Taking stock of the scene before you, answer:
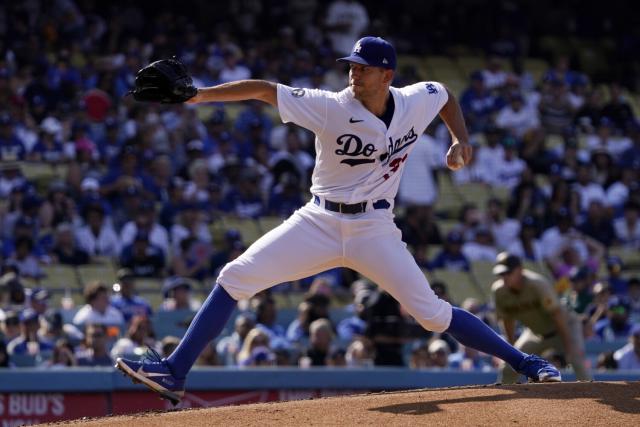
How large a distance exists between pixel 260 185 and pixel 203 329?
802cm

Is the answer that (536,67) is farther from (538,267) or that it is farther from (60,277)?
(60,277)

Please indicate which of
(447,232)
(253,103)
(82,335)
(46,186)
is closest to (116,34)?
(253,103)

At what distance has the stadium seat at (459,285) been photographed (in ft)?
42.1

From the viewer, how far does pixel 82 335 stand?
10289 millimetres

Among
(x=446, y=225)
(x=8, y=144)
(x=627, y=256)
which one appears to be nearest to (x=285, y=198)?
(x=446, y=225)

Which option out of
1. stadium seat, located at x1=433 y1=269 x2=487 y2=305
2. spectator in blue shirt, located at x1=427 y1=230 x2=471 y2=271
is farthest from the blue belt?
spectator in blue shirt, located at x1=427 y1=230 x2=471 y2=271

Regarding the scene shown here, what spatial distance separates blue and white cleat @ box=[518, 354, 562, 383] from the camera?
629 cm

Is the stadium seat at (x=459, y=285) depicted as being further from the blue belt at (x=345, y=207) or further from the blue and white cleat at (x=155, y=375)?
the blue and white cleat at (x=155, y=375)

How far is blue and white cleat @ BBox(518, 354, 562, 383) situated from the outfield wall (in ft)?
11.6

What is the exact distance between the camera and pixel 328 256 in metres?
5.86

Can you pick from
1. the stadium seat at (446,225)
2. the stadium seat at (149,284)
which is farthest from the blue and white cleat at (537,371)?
the stadium seat at (446,225)

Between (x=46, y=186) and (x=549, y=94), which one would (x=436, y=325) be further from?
(x=549, y=94)

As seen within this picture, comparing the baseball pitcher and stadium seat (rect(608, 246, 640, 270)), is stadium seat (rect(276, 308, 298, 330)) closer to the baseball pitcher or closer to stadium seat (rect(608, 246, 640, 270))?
stadium seat (rect(608, 246, 640, 270))

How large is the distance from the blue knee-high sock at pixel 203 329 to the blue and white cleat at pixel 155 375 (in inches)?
1.4
